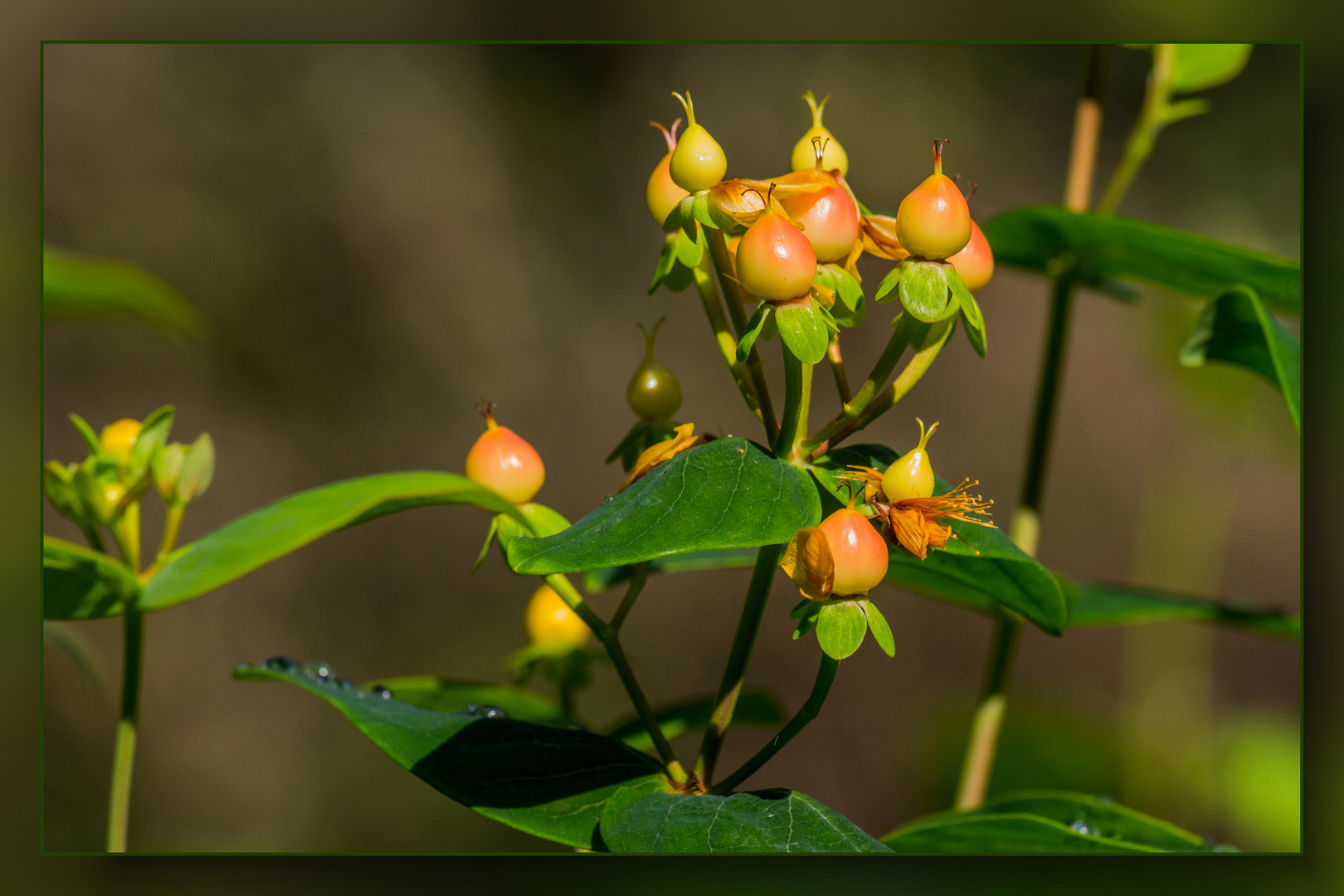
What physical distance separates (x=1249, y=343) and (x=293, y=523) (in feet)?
1.82

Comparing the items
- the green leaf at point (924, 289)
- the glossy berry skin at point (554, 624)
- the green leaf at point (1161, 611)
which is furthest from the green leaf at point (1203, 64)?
the glossy berry skin at point (554, 624)

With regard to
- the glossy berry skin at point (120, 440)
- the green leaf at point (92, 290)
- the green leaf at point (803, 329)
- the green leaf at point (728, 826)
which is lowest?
the green leaf at point (728, 826)

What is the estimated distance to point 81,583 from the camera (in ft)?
1.83

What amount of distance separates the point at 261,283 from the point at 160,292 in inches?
22.9

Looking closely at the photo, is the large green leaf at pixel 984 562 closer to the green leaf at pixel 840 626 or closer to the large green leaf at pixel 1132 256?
the green leaf at pixel 840 626

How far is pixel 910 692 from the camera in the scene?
65.2 inches

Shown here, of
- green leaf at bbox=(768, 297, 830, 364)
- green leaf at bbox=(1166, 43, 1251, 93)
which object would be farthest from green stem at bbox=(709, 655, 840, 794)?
green leaf at bbox=(1166, 43, 1251, 93)

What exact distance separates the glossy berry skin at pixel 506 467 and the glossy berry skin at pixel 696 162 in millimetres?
133

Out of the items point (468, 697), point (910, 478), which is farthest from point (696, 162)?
point (468, 697)

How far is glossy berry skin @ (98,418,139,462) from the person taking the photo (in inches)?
22.0

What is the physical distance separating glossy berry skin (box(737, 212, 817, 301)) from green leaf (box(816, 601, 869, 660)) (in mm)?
115

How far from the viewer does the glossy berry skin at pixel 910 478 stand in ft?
1.26

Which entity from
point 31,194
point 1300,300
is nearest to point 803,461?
point 1300,300

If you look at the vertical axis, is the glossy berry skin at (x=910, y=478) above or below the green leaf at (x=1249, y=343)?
below
